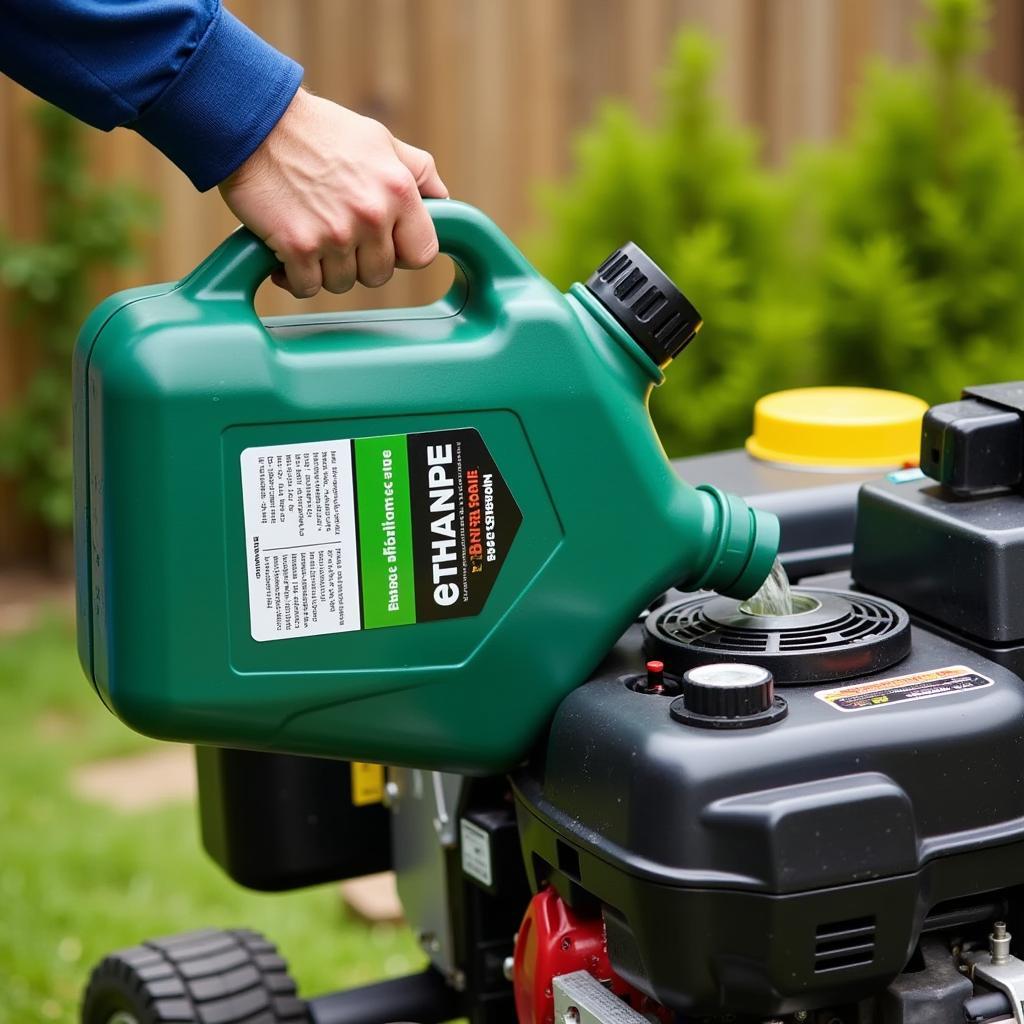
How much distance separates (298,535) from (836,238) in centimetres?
234

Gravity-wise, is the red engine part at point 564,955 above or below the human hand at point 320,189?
below

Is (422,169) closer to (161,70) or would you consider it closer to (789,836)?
(161,70)

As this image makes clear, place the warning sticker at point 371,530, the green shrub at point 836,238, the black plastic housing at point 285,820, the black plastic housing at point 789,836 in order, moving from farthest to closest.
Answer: the green shrub at point 836,238 → the black plastic housing at point 285,820 → the warning sticker at point 371,530 → the black plastic housing at point 789,836

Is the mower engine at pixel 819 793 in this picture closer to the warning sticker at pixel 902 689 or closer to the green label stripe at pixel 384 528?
the warning sticker at pixel 902 689

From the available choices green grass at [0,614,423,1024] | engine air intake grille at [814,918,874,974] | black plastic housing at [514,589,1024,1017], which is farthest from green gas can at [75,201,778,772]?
green grass at [0,614,423,1024]

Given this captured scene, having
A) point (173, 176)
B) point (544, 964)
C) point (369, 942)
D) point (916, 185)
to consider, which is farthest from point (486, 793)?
point (173, 176)

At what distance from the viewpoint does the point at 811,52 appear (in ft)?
16.8

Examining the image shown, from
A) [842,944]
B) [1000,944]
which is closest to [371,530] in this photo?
[842,944]

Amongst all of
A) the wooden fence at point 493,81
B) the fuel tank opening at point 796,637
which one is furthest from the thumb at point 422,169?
the wooden fence at point 493,81

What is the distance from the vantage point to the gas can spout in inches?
63.4

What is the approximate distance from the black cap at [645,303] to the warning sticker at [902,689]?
354 millimetres

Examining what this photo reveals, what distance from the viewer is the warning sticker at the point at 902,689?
1.47 metres

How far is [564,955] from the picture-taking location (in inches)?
62.7

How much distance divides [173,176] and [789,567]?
11.6 feet
